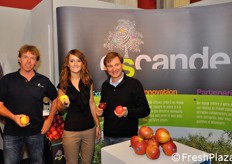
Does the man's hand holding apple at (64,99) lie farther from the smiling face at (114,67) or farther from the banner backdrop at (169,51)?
the banner backdrop at (169,51)

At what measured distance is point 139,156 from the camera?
4.66 ft

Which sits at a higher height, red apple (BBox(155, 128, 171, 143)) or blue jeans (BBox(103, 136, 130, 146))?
red apple (BBox(155, 128, 171, 143))

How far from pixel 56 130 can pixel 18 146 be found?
2.02ft

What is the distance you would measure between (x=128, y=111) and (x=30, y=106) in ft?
3.24

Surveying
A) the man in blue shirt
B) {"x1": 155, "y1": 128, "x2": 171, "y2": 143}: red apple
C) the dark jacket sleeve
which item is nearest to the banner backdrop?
the man in blue shirt

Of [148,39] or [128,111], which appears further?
[148,39]

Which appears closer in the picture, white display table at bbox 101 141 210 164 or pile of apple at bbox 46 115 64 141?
white display table at bbox 101 141 210 164

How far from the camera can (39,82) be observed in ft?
7.56

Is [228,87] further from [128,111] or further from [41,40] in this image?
[41,40]

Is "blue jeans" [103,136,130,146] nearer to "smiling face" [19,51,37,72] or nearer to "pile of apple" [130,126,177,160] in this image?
"pile of apple" [130,126,177,160]

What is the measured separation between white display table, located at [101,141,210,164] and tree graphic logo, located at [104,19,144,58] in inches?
70.7

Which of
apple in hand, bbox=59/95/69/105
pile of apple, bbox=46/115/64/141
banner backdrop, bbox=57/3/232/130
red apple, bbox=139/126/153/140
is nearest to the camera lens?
red apple, bbox=139/126/153/140

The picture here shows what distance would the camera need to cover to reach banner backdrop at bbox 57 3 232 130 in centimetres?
293

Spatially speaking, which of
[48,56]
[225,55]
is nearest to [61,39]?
[48,56]
